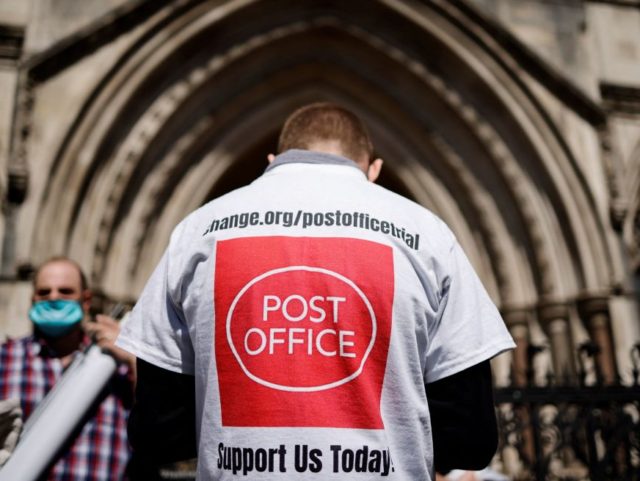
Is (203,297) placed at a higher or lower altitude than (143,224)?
lower

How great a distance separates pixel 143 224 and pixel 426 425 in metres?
5.57

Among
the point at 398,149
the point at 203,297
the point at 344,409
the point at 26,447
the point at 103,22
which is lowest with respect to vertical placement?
the point at 26,447

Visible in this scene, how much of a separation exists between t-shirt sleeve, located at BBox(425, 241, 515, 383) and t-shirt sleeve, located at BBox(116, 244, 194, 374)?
51 centimetres

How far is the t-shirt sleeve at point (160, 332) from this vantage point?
1.29 meters

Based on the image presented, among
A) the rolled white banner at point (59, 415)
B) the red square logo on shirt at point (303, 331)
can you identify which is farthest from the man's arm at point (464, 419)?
the rolled white banner at point (59, 415)

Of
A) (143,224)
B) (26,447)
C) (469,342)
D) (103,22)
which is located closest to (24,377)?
(26,447)

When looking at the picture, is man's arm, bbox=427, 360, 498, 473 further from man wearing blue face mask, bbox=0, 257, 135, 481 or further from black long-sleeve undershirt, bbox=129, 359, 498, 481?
man wearing blue face mask, bbox=0, 257, 135, 481

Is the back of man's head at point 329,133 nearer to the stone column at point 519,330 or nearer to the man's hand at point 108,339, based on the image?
the man's hand at point 108,339

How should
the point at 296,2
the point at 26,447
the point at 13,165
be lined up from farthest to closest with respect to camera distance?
the point at 296,2
the point at 13,165
the point at 26,447

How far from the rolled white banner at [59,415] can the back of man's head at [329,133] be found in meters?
1.00

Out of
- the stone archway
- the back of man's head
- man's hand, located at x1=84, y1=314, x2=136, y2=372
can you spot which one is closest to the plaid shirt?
man's hand, located at x1=84, y1=314, x2=136, y2=372

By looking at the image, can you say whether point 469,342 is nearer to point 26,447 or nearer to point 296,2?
point 26,447

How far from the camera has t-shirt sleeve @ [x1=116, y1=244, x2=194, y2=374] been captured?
129 centimetres

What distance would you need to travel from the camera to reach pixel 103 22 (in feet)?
19.9
